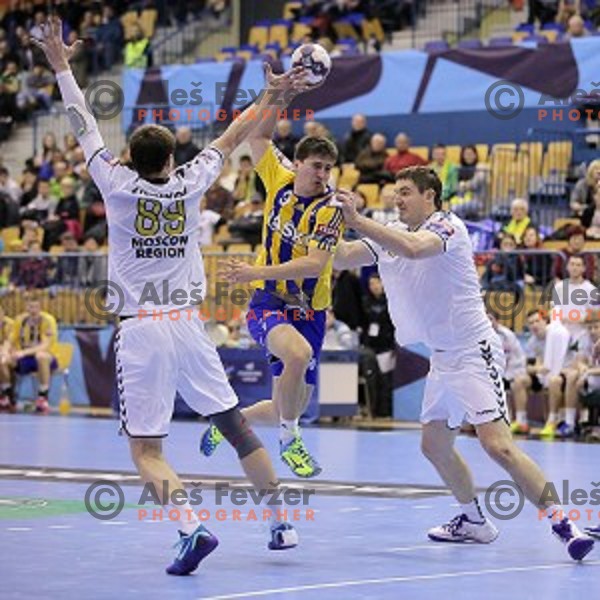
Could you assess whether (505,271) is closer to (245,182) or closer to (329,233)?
(245,182)

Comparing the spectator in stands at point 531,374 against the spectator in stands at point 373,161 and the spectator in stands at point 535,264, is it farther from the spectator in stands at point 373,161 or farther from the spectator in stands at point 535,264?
the spectator in stands at point 373,161

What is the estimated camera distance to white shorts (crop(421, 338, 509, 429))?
29.8 feet

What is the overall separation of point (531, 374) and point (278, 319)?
27.6 ft

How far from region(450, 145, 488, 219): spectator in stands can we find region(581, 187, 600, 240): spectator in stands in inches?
74.2

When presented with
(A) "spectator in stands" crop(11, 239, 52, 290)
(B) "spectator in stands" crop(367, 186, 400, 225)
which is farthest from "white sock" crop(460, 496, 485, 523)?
(A) "spectator in stands" crop(11, 239, 52, 290)

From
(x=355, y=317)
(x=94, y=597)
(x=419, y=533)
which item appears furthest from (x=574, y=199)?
(x=94, y=597)

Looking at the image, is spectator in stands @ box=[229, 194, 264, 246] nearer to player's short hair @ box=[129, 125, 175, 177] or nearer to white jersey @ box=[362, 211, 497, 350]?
white jersey @ box=[362, 211, 497, 350]

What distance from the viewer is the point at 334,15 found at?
96.2 feet

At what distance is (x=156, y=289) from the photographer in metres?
8.31

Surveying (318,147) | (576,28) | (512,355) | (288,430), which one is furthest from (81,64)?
(318,147)

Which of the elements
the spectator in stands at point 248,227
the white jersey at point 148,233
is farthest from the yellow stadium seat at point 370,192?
the white jersey at point 148,233

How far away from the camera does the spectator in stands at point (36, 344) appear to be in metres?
22.9

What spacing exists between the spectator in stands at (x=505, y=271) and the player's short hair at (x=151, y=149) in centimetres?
1244

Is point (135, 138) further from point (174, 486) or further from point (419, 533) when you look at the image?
point (419, 533)
